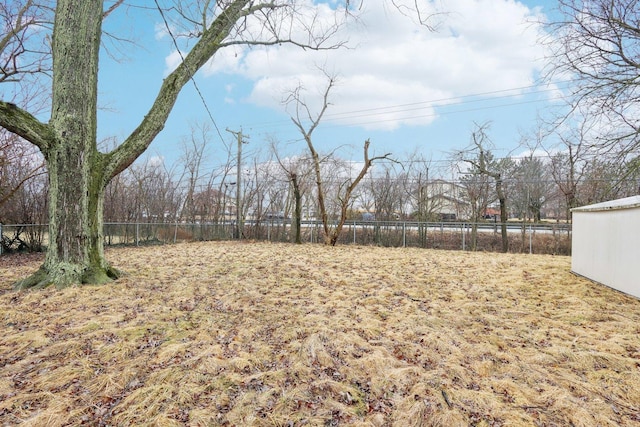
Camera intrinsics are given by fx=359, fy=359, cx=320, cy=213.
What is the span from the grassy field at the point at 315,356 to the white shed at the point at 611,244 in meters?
0.38

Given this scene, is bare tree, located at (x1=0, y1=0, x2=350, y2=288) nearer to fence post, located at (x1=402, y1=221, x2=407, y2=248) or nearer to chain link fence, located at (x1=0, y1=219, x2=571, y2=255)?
chain link fence, located at (x1=0, y1=219, x2=571, y2=255)

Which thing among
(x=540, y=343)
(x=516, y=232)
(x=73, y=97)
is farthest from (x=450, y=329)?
(x=516, y=232)

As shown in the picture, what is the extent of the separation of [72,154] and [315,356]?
4.07 meters

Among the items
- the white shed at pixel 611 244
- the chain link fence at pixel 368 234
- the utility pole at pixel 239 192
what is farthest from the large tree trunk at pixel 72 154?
the utility pole at pixel 239 192

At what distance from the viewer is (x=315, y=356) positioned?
8.88 ft

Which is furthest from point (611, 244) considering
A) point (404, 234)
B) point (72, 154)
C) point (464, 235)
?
point (404, 234)

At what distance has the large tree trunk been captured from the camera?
4.52 meters

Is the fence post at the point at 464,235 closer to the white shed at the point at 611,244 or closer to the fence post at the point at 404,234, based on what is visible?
the fence post at the point at 404,234

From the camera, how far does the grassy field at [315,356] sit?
2.04m

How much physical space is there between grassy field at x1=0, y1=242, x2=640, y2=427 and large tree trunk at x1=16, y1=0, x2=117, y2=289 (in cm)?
46

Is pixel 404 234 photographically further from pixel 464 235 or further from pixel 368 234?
pixel 464 235

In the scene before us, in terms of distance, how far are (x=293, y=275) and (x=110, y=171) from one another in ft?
10.2

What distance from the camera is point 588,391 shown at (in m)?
2.33

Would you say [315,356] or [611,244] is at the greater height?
[611,244]
